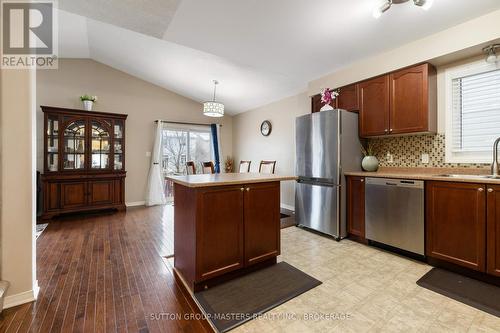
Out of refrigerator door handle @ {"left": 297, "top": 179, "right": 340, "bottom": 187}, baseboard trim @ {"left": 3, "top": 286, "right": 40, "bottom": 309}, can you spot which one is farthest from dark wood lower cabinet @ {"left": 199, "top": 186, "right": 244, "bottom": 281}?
refrigerator door handle @ {"left": 297, "top": 179, "right": 340, "bottom": 187}

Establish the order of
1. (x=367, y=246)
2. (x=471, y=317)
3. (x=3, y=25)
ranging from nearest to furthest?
(x=471, y=317)
(x=3, y=25)
(x=367, y=246)

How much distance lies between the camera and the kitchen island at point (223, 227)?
6.01 feet

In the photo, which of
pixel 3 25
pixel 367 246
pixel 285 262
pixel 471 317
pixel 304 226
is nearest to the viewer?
pixel 471 317

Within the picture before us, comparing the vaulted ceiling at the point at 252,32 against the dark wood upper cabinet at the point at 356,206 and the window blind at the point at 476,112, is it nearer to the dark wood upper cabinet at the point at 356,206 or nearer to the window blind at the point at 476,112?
the window blind at the point at 476,112

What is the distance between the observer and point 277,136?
5.21m

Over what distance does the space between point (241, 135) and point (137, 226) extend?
373 centimetres

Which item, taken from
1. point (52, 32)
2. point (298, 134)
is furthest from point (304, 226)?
point (52, 32)

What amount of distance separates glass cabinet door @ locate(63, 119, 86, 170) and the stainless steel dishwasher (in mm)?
5142

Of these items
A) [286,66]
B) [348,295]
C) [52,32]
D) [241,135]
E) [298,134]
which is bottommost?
[348,295]

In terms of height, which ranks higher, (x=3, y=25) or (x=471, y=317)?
(x=3, y=25)

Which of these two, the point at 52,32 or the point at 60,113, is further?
the point at 60,113

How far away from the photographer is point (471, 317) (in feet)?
5.10

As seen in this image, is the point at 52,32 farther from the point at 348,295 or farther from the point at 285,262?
the point at 348,295

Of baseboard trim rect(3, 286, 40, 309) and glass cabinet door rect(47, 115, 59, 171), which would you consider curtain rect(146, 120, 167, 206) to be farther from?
baseboard trim rect(3, 286, 40, 309)
